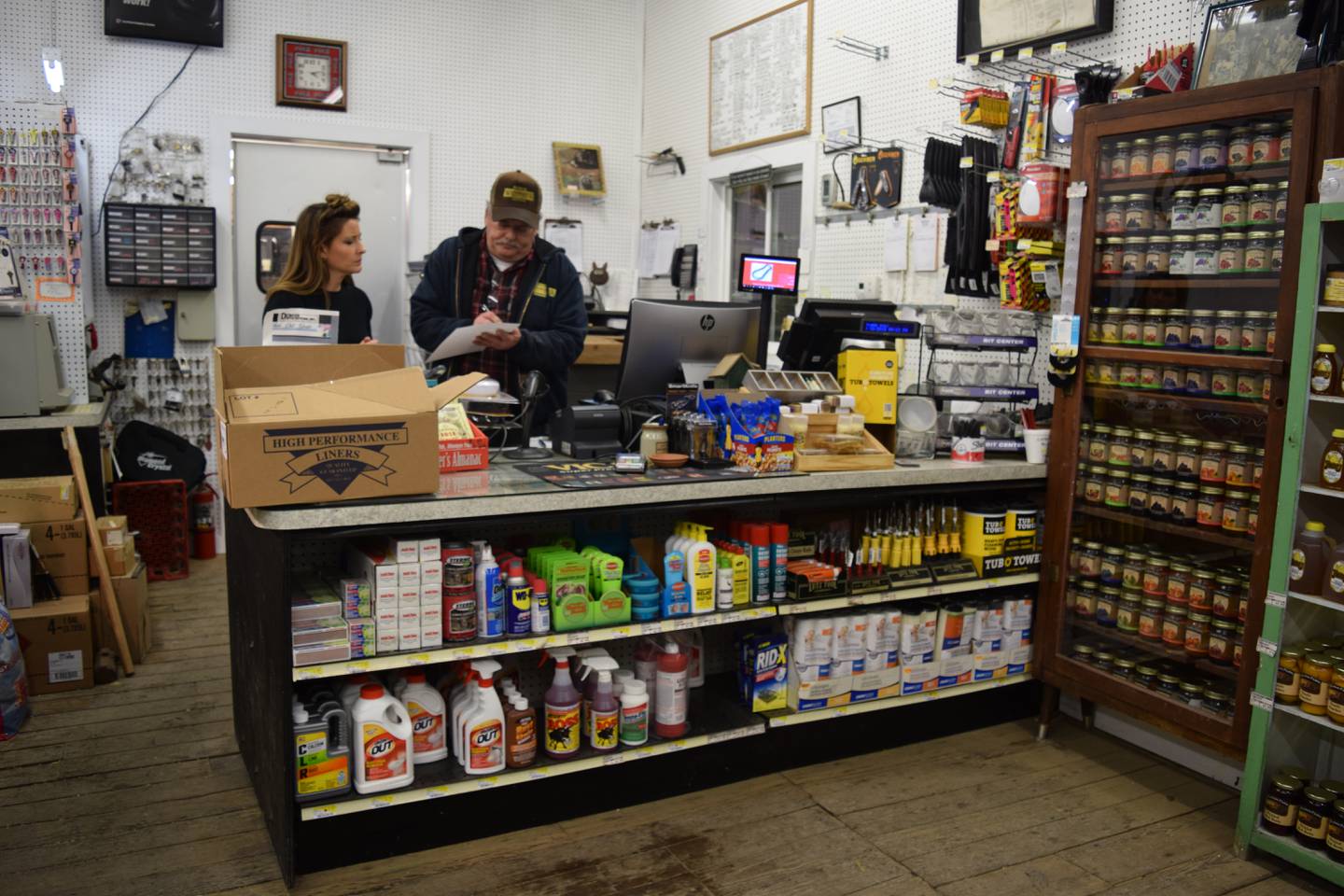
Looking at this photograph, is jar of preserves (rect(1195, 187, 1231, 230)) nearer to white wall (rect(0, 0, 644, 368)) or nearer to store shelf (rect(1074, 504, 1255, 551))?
store shelf (rect(1074, 504, 1255, 551))

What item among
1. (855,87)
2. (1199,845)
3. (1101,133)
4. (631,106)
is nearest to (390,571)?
(1199,845)

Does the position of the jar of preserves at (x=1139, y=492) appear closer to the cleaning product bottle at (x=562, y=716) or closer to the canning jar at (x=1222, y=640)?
the canning jar at (x=1222, y=640)

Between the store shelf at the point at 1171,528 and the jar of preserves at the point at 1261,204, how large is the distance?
3.07 feet

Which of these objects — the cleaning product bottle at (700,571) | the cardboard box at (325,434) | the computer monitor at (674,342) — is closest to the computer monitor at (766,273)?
the computer monitor at (674,342)

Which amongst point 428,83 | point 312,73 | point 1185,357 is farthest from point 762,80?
point 1185,357

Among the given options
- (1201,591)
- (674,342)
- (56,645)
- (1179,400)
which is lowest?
(56,645)

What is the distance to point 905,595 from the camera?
341 centimetres

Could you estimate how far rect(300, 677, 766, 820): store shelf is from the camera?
103 inches

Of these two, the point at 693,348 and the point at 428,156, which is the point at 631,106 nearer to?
the point at 428,156

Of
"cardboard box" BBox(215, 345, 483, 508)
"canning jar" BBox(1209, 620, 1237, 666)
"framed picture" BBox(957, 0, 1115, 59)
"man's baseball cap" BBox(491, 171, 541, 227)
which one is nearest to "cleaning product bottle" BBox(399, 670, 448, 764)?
"cardboard box" BBox(215, 345, 483, 508)

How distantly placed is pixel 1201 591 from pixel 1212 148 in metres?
1.36

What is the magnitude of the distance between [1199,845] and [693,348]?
217cm

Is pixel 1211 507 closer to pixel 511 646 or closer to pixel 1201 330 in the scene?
pixel 1201 330

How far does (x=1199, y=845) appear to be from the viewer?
2918 mm
